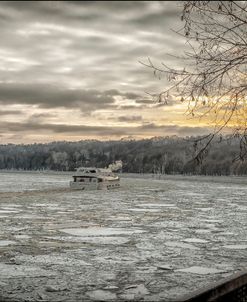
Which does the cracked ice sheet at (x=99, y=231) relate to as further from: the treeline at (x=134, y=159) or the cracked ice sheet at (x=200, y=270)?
the treeline at (x=134, y=159)

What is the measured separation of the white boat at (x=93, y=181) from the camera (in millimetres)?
35656

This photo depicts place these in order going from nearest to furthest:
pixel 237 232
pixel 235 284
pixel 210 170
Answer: pixel 235 284 < pixel 237 232 < pixel 210 170

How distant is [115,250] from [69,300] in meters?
3.63

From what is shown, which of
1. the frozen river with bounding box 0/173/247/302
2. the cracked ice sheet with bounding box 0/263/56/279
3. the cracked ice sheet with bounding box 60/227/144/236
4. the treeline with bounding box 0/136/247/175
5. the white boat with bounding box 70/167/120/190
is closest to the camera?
the frozen river with bounding box 0/173/247/302

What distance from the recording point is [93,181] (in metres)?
36.3

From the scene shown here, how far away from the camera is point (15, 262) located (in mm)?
8094

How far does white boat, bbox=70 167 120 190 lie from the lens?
117ft

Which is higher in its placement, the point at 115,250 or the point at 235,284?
the point at 235,284

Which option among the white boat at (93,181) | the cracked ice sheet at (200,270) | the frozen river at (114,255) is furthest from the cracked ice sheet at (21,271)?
the white boat at (93,181)

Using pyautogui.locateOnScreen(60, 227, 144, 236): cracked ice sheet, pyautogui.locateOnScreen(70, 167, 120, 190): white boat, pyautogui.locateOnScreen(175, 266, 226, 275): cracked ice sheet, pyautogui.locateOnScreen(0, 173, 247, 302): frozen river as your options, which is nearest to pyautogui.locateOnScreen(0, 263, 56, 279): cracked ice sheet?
pyautogui.locateOnScreen(0, 173, 247, 302): frozen river

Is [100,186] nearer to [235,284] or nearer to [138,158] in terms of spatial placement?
[235,284]

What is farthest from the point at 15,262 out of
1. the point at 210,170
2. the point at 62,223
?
the point at 210,170

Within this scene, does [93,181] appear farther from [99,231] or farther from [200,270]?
[200,270]

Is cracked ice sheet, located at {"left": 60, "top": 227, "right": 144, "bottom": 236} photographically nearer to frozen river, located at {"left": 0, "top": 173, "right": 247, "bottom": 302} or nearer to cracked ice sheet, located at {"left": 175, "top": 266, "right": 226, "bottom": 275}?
frozen river, located at {"left": 0, "top": 173, "right": 247, "bottom": 302}
